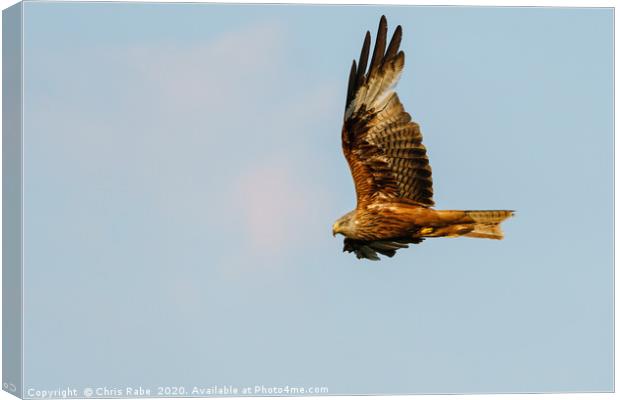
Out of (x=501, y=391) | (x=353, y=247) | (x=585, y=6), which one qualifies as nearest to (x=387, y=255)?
(x=353, y=247)

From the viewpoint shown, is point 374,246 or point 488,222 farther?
point 374,246

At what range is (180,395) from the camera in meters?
14.5

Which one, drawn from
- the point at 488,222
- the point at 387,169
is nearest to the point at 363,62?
the point at 387,169

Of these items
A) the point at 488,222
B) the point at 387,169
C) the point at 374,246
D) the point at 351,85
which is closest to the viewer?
the point at 351,85

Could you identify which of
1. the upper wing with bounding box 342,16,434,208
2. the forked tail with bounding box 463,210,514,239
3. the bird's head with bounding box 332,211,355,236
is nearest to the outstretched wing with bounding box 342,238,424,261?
the bird's head with bounding box 332,211,355,236

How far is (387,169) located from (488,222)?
3.28 ft

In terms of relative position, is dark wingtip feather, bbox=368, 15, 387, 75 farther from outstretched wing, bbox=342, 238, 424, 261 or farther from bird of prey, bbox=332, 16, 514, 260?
outstretched wing, bbox=342, 238, 424, 261

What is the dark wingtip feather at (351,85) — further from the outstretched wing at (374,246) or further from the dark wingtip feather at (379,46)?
the outstretched wing at (374,246)

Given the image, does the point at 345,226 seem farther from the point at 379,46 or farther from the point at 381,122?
the point at 379,46

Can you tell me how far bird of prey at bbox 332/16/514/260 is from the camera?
47.3 ft

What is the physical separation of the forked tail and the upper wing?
20.1 inches

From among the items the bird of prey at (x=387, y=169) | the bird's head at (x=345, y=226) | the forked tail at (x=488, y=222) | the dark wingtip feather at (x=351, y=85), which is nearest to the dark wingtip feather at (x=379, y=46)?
the bird of prey at (x=387, y=169)

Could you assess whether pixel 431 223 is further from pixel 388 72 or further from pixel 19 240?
pixel 19 240

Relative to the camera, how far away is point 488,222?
14750mm
